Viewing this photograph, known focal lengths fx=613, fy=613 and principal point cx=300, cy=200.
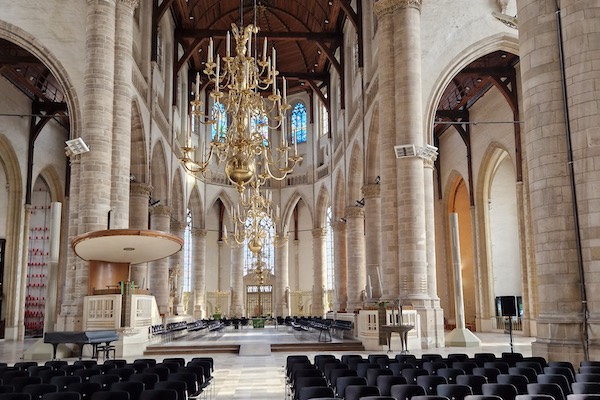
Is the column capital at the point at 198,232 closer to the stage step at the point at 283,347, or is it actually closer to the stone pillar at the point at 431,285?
the stage step at the point at 283,347

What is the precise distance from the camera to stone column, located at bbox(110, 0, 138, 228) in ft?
62.5

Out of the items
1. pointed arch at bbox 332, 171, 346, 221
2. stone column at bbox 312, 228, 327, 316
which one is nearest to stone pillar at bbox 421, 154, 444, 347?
pointed arch at bbox 332, 171, 346, 221

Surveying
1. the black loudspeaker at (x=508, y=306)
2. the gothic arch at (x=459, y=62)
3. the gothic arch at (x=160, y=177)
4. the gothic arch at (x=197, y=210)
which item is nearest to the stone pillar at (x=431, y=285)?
the gothic arch at (x=459, y=62)

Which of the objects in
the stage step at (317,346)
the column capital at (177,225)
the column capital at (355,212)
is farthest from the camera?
the column capital at (177,225)

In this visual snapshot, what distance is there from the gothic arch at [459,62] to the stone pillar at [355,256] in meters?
11.2

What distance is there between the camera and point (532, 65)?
1209 centimetres

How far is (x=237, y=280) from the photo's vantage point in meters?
43.3

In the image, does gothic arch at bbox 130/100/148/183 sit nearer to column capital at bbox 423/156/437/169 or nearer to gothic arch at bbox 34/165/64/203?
gothic arch at bbox 34/165/64/203

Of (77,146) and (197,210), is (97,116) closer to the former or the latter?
(77,146)

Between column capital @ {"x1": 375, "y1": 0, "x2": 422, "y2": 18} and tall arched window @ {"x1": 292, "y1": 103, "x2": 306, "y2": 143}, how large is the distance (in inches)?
921

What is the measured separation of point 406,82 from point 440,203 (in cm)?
1688

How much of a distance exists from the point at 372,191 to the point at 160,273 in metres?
11.3

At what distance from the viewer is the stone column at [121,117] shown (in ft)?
62.5

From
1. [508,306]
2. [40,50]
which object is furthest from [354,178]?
[508,306]
